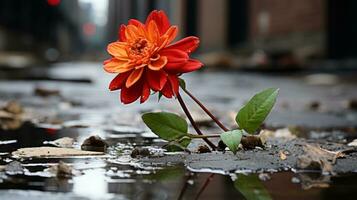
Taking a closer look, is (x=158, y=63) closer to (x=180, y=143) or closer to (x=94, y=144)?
(x=180, y=143)

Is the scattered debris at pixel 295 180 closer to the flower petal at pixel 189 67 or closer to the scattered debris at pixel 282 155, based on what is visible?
the scattered debris at pixel 282 155

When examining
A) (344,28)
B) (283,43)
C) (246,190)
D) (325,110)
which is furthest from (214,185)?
(283,43)

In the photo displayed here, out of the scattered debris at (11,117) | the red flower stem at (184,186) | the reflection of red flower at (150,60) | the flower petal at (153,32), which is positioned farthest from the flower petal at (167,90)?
the scattered debris at (11,117)

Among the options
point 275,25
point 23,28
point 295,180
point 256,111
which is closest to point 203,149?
point 256,111

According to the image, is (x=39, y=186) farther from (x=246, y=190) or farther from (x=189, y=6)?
(x=189, y=6)

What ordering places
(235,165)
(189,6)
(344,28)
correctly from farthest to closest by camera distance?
1. (189,6)
2. (344,28)
3. (235,165)

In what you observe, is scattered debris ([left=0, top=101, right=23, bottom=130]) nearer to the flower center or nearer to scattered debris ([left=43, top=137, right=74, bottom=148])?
scattered debris ([left=43, top=137, right=74, bottom=148])
